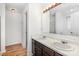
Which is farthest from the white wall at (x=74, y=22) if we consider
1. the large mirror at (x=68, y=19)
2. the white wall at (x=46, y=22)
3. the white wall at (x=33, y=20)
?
the white wall at (x=33, y=20)

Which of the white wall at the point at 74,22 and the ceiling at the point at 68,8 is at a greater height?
the ceiling at the point at 68,8

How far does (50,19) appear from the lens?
2.90 metres

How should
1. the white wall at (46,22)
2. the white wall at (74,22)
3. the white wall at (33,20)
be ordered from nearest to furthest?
the white wall at (74,22) → the white wall at (46,22) → the white wall at (33,20)

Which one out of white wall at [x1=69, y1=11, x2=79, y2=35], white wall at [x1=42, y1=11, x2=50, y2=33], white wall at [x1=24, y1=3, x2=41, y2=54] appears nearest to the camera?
white wall at [x1=69, y1=11, x2=79, y2=35]

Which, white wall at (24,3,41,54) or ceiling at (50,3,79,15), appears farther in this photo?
white wall at (24,3,41,54)

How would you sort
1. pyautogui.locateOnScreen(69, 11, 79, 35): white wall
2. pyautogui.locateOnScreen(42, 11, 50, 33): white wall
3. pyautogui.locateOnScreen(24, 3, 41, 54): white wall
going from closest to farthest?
pyautogui.locateOnScreen(69, 11, 79, 35): white wall → pyautogui.locateOnScreen(42, 11, 50, 33): white wall → pyautogui.locateOnScreen(24, 3, 41, 54): white wall

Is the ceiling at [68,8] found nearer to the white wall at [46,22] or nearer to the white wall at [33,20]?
the white wall at [46,22]

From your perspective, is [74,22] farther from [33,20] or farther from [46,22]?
[33,20]

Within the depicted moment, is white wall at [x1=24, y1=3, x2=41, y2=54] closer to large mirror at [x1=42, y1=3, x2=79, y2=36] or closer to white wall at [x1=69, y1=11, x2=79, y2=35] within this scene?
large mirror at [x1=42, y1=3, x2=79, y2=36]

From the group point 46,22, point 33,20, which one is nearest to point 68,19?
point 46,22

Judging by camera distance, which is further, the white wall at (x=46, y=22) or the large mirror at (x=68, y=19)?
the white wall at (x=46, y=22)

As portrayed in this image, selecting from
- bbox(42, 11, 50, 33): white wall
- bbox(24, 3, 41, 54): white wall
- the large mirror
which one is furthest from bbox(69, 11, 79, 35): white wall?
bbox(24, 3, 41, 54): white wall

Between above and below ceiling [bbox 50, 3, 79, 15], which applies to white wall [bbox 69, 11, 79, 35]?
below

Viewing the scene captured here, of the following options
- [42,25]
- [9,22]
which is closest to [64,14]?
[42,25]
